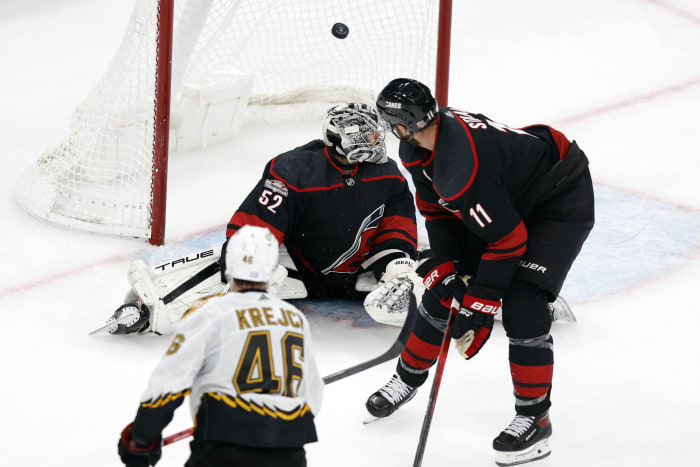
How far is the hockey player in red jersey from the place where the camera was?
9.06 feet

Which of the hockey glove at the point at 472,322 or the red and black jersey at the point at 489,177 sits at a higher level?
the red and black jersey at the point at 489,177

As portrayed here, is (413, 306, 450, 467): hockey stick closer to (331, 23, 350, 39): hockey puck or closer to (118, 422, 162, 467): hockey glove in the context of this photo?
(118, 422, 162, 467): hockey glove

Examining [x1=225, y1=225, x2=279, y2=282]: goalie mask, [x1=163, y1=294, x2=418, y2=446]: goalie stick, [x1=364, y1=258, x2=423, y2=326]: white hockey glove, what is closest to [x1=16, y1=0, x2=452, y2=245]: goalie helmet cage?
[x1=364, y1=258, x2=423, y2=326]: white hockey glove

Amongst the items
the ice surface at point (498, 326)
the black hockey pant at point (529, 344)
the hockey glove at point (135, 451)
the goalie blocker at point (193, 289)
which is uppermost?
the hockey glove at point (135, 451)

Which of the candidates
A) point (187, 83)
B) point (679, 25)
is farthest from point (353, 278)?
point (679, 25)

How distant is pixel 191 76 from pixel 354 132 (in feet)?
5.38

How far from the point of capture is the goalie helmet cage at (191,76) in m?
4.30

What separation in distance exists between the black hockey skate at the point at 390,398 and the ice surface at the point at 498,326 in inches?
2.0

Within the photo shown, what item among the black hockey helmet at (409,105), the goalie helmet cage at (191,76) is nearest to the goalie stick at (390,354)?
the black hockey helmet at (409,105)

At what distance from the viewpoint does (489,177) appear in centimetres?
274

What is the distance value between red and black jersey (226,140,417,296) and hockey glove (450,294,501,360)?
792 millimetres

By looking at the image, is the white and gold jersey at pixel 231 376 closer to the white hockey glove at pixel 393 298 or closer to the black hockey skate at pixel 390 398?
the black hockey skate at pixel 390 398

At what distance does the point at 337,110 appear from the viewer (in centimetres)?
358

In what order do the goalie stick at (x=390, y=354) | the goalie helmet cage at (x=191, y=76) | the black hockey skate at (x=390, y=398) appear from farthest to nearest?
1. the goalie helmet cage at (x=191, y=76)
2. the black hockey skate at (x=390, y=398)
3. the goalie stick at (x=390, y=354)
